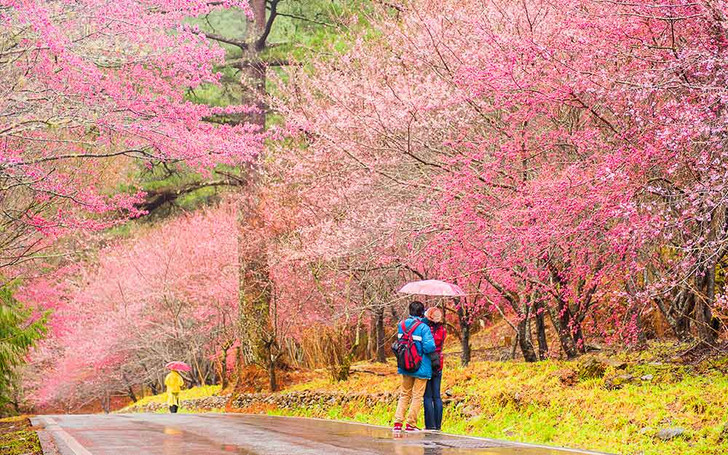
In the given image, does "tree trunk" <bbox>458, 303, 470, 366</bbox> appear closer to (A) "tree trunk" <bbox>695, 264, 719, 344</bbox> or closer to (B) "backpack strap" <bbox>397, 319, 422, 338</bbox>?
(A) "tree trunk" <bbox>695, 264, 719, 344</bbox>

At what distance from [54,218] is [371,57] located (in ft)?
29.7

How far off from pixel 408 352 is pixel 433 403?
3.89 feet

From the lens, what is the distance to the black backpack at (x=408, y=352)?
10656 millimetres

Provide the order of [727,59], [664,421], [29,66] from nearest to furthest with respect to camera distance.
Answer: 1. [727,59]
2. [664,421]
3. [29,66]

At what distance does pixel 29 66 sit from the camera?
12898 millimetres

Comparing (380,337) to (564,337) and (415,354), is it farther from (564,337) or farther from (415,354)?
(415,354)

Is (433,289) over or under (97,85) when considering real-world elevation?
under

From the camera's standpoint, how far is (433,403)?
11422 mm

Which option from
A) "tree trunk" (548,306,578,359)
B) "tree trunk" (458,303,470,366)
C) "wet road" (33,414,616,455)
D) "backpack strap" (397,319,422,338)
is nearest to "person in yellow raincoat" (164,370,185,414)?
"wet road" (33,414,616,455)

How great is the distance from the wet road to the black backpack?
892 millimetres

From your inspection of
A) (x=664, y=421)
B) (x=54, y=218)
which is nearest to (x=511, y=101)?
(x=664, y=421)

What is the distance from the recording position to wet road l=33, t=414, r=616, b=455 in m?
8.71

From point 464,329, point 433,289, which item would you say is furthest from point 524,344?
point 433,289

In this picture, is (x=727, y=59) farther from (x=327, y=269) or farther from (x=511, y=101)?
(x=327, y=269)
